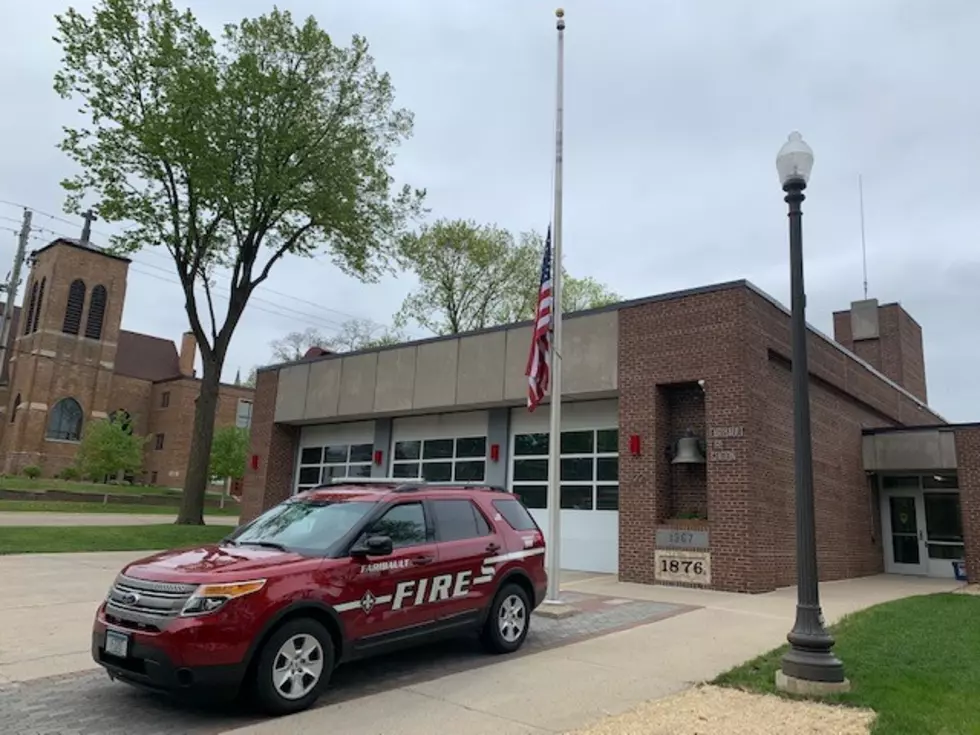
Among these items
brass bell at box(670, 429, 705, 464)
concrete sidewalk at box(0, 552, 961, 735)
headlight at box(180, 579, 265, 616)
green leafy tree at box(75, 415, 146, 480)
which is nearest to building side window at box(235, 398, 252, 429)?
green leafy tree at box(75, 415, 146, 480)

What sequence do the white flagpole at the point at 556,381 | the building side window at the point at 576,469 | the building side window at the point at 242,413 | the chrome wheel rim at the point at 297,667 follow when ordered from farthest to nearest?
the building side window at the point at 242,413, the building side window at the point at 576,469, the white flagpole at the point at 556,381, the chrome wheel rim at the point at 297,667

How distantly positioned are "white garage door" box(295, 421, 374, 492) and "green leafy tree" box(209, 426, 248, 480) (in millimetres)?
27161

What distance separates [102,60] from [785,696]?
26816 mm

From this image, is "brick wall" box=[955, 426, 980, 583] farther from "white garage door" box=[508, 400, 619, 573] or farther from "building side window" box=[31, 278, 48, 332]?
"building side window" box=[31, 278, 48, 332]

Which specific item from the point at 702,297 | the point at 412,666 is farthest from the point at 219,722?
the point at 702,297

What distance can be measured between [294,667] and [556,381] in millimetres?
6854

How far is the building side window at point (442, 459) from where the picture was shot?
63.5 feet

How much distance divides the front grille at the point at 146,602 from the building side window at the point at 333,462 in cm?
1650

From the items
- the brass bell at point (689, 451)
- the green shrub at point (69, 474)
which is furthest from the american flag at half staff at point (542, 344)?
the green shrub at point (69, 474)

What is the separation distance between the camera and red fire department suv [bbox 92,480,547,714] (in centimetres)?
523

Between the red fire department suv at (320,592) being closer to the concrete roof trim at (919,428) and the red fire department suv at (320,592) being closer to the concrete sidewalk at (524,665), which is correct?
the concrete sidewalk at (524,665)

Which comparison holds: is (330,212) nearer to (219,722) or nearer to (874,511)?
(874,511)

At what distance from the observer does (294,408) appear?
2392 cm

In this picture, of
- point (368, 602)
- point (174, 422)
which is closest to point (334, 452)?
point (368, 602)
